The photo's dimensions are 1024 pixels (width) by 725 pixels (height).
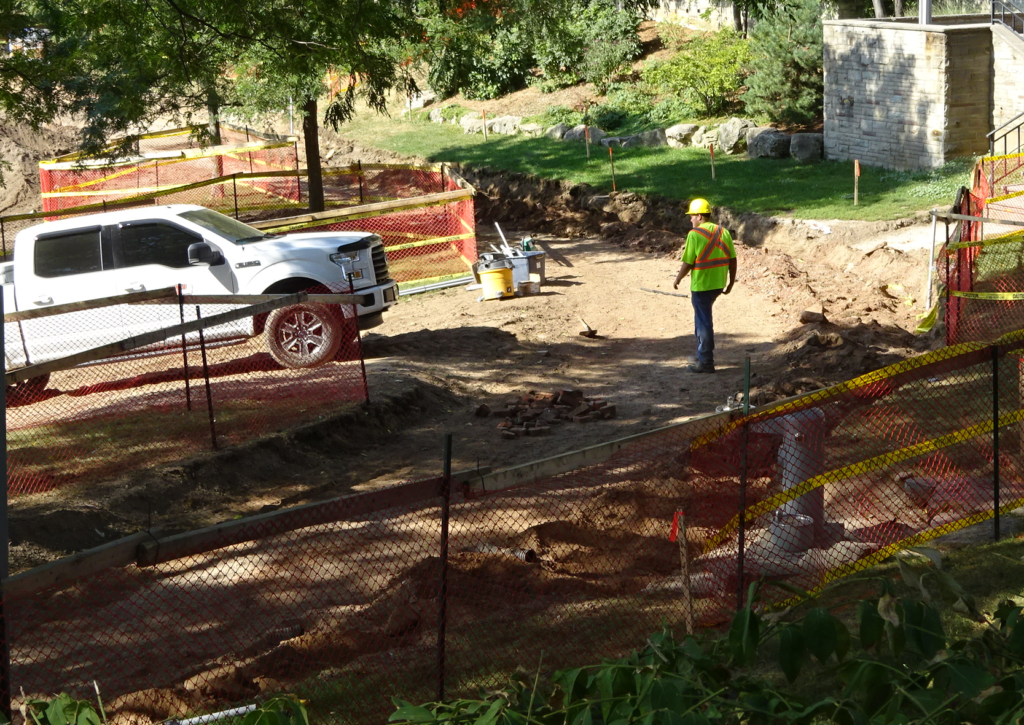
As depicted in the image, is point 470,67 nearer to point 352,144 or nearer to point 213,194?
point 352,144

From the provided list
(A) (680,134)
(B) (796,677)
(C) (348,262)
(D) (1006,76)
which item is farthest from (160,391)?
(A) (680,134)

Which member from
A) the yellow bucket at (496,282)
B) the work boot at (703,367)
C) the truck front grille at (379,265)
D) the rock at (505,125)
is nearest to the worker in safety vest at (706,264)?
the work boot at (703,367)

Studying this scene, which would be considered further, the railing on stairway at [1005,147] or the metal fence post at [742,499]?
the railing on stairway at [1005,147]

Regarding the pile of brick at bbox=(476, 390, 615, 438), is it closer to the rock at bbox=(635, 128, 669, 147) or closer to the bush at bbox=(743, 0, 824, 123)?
the bush at bbox=(743, 0, 824, 123)

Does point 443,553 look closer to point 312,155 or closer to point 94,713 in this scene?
point 94,713

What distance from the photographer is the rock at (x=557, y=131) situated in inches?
1206

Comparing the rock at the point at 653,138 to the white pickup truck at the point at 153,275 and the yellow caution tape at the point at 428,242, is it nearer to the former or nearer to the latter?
the yellow caution tape at the point at 428,242

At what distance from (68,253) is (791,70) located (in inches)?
757

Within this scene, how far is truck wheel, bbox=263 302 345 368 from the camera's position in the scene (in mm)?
12039

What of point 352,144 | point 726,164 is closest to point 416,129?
point 352,144

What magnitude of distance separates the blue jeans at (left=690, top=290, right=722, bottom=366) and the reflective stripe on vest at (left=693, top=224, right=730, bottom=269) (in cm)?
32

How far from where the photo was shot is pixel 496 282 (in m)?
16.5

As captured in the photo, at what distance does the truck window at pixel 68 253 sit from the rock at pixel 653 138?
1817 cm

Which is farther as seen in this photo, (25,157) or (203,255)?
(25,157)
